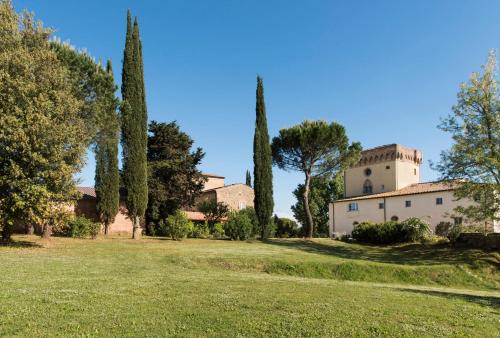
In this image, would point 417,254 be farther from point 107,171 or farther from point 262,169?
point 107,171

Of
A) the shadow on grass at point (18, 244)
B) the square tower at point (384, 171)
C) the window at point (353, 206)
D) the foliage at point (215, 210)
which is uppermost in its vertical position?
the square tower at point (384, 171)

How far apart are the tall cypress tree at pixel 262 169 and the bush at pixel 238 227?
2.82 meters

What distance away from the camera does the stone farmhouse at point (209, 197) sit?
34.1 m

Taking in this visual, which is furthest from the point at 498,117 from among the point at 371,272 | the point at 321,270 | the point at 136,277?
the point at 136,277

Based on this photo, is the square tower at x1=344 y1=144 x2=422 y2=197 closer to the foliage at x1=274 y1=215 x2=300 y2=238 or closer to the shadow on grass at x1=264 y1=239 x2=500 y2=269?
the foliage at x1=274 y1=215 x2=300 y2=238

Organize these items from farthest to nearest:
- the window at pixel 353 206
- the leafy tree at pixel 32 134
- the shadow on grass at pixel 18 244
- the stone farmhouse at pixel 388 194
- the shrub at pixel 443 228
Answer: the window at pixel 353 206 → the stone farmhouse at pixel 388 194 → the shrub at pixel 443 228 → the shadow on grass at pixel 18 244 → the leafy tree at pixel 32 134

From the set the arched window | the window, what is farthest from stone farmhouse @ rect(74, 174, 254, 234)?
the arched window

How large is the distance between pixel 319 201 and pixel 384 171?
1367cm

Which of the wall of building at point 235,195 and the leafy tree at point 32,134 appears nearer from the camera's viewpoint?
the leafy tree at point 32,134

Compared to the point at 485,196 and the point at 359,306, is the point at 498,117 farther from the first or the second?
the point at 359,306

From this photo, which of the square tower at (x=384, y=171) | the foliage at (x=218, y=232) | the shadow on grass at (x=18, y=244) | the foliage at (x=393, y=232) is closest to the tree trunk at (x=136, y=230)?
the shadow on grass at (x=18, y=244)

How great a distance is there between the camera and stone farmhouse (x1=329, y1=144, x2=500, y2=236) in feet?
132

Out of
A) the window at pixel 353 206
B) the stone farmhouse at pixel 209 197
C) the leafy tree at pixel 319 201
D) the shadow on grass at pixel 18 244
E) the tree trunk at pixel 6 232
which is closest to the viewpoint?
the shadow on grass at pixel 18 244

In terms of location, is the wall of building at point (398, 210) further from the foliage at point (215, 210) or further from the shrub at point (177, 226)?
the shrub at point (177, 226)
